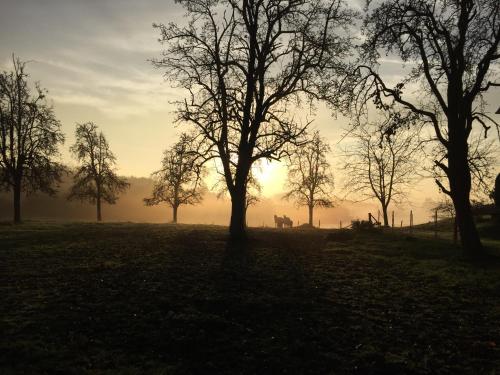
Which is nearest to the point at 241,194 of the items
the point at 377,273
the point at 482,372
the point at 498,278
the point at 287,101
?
the point at 287,101

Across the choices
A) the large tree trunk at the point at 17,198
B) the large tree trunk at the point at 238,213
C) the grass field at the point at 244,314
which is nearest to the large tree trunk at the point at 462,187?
the grass field at the point at 244,314

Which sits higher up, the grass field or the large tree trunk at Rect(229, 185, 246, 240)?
the large tree trunk at Rect(229, 185, 246, 240)

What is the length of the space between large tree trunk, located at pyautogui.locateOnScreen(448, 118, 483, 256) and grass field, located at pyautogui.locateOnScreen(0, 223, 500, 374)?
1.02m

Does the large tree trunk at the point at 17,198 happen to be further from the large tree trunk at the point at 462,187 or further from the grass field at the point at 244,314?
the large tree trunk at the point at 462,187

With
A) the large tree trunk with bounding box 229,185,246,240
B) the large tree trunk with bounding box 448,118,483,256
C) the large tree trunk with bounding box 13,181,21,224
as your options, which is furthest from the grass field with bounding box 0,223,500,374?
the large tree trunk with bounding box 13,181,21,224

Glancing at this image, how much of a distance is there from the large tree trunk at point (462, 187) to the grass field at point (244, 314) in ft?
3.36

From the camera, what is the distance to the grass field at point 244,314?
7.30m

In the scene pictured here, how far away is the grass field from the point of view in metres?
7.30

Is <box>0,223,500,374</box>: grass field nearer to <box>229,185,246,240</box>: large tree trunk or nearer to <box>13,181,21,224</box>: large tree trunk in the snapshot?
<box>229,185,246,240</box>: large tree trunk

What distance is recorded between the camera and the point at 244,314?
9.98 m

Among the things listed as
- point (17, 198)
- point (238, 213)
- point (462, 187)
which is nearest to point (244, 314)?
point (462, 187)

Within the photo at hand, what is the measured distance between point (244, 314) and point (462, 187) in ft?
40.5

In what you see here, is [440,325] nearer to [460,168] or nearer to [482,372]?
[482,372]

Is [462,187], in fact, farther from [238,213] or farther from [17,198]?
[17,198]
